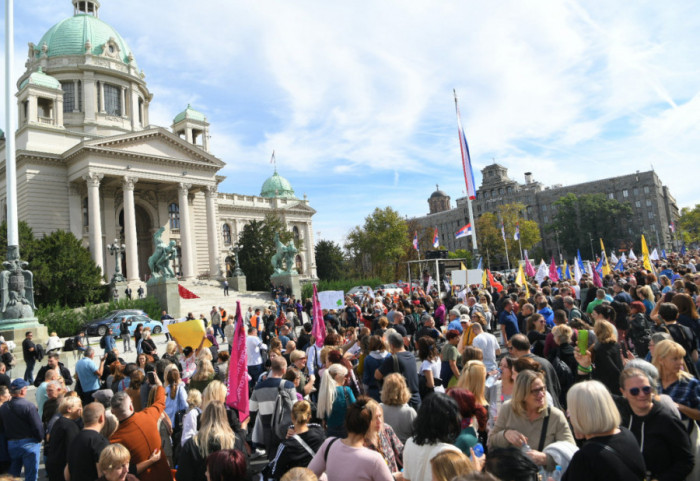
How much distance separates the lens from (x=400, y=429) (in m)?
4.62

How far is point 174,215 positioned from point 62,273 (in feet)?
60.4

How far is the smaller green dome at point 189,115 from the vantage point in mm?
55875

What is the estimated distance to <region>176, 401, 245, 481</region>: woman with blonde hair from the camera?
13.5 ft

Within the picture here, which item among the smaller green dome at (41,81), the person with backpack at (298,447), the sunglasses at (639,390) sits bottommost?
the person with backpack at (298,447)

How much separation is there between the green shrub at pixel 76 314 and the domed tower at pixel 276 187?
52063 mm

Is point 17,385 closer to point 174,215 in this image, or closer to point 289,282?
point 289,282

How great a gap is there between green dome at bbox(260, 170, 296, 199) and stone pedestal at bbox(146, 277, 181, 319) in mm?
50996

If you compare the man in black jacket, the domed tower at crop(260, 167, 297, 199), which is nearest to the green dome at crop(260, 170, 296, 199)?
the domed tower at crop(260, 167, 297, 199)

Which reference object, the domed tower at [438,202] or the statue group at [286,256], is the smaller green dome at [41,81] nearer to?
the statue group at [286,256]

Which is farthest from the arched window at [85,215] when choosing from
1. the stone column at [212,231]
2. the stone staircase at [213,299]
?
the stone column at [212,231]

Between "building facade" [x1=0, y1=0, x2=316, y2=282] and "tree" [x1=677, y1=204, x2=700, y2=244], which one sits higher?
"building facade" [x1=0, y1=0, x2=316, y2=282]

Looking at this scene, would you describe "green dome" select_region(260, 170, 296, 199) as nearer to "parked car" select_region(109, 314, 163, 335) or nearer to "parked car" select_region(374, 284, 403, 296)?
"parked car" select_region(374, 284, 403, 296)

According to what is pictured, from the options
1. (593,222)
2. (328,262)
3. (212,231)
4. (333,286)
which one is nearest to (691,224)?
(593,222)

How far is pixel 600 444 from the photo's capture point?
9.53ft
